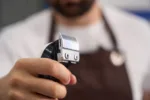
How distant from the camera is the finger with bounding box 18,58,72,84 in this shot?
1.12 feet

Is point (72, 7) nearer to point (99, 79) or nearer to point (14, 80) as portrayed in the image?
point (99, 79)

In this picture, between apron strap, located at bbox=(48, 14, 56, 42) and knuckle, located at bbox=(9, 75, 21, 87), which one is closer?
knuckle, located at bbox=(9, 75, 21, 87)

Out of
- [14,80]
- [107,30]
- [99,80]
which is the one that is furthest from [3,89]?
[107,30]

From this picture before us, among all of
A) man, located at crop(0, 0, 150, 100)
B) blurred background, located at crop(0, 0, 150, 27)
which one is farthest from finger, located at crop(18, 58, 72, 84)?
blurred background, located at crop(0, 0, 150, 27)

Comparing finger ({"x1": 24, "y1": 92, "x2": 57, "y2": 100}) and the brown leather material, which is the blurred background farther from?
finger ({"x1": 24, "y1": 92, "x2": 57, "y2": 100})

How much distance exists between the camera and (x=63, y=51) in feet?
1.11

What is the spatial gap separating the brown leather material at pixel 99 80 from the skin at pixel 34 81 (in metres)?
0.43

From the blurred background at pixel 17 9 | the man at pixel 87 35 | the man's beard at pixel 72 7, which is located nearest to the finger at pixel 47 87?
the man at pixel 87 35

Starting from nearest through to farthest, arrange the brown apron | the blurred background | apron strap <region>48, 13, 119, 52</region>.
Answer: the brown apron, apron strap <region>48, 13, 119, 52</region>, the blurred background

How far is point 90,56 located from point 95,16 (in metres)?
0.14

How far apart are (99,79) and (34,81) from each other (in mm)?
511

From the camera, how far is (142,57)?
3.01 feet

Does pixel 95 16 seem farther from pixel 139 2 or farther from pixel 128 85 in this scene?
pixel 139 2

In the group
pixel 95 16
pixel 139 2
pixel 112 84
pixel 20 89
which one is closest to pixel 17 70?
pixel 20 89
